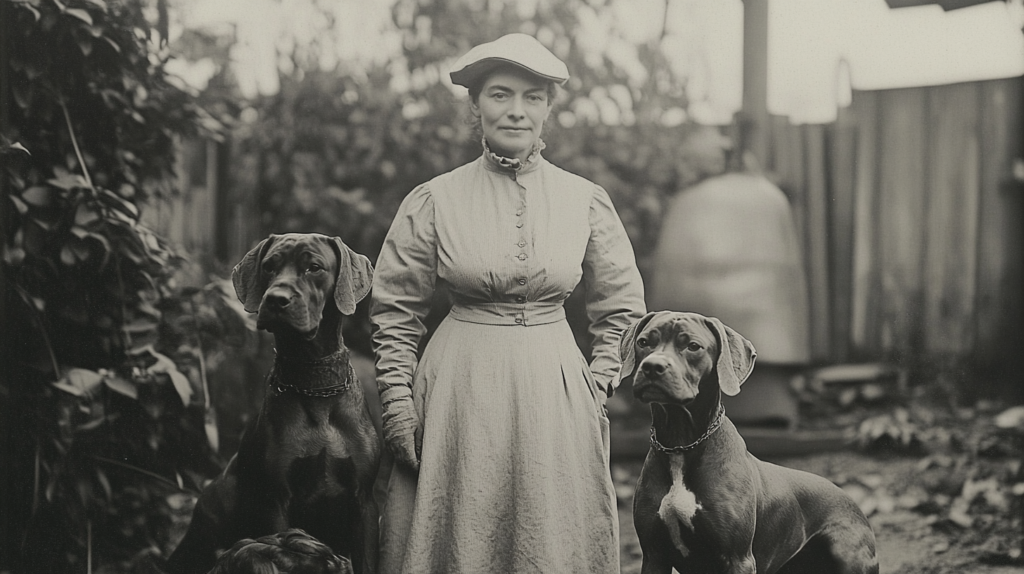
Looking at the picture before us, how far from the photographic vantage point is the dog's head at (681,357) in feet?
9.33

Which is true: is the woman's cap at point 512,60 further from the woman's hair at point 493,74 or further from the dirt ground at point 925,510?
the dirt ground at point 925,510

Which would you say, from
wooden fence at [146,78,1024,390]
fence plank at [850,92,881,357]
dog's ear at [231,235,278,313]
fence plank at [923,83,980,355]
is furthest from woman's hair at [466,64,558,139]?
fence plank at [923,83,980,355]

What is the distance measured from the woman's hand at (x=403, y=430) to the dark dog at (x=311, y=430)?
68 millimetres

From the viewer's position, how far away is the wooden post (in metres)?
6.75

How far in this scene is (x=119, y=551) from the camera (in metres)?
4.47

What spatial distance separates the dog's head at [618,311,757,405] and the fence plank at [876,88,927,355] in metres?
4.29

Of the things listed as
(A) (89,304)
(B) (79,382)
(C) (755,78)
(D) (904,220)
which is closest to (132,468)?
(B) (79,382)

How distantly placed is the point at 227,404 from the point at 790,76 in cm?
425

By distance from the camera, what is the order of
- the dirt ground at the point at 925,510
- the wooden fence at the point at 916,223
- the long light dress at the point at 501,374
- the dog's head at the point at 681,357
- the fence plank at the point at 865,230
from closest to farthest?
1. the dog's head at the point at 681,357
2. the long light dress at the point at 501,374
3. the dirt ground at the point at 925,510
4. the wooden fence at the point at 916,223
5. the fence plank at the point at 865,230

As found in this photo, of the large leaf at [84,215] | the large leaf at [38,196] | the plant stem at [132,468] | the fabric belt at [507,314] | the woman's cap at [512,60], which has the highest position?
the woman's cap at [512,60]

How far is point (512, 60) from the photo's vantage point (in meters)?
3.38

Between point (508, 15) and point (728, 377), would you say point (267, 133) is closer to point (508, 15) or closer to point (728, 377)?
point (508, 15)

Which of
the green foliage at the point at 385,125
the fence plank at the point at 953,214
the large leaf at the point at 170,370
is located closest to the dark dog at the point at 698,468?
the large leaf at the point at 170,370

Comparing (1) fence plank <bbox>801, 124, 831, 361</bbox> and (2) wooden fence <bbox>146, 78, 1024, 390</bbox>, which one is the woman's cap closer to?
(2) wooden fence <bbox>146, 78, 1024, 390</bbox>
